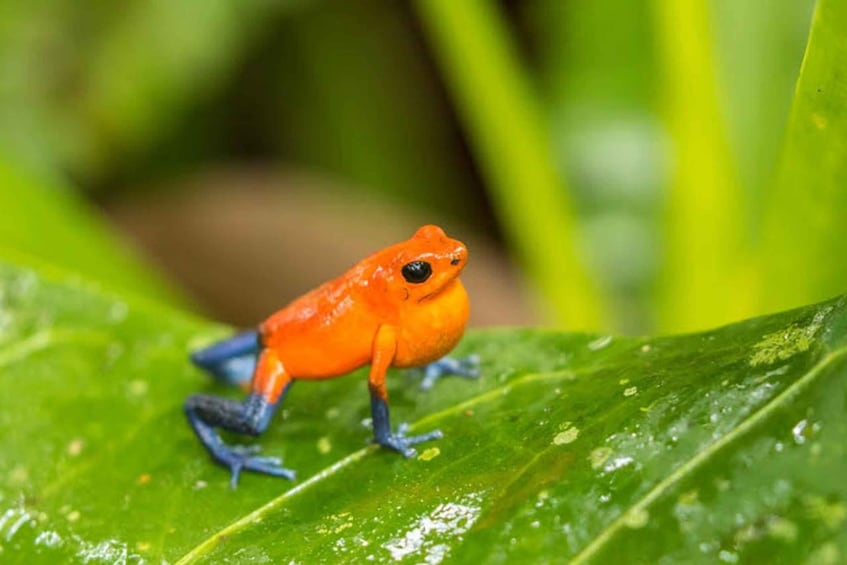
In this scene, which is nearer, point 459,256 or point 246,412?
point 459,256

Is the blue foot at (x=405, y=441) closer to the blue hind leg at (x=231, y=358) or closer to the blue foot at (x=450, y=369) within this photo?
the blue foot at (x=450, y=369)

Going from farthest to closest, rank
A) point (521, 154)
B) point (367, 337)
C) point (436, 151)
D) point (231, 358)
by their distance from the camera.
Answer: point (436, 151) < point (521, 154) < point (231, 358) < point (367, 337)

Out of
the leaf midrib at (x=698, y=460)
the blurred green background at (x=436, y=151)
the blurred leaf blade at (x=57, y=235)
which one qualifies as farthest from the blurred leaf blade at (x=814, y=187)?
the blurred leaf blade at (x=57, y=235)

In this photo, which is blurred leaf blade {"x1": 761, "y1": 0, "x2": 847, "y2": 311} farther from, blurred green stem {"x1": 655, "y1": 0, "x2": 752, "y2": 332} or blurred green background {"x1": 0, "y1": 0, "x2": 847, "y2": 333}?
blurred green stem {"x1": 655, "y1": 0, "x2": 752, "y2": 332}

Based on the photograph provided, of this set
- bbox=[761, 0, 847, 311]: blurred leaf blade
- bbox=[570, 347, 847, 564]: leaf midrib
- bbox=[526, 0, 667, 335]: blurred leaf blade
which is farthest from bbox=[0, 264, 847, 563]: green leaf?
bbox=[526, 0, 667, 335]: blurred leaf blade

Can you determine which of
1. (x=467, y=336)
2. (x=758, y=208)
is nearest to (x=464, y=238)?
(x=758, y=208)

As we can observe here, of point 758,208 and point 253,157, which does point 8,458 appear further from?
point 253,157

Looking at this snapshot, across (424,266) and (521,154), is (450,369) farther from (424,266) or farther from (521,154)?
(521,154)

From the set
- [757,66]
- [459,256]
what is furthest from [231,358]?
[757,66]
